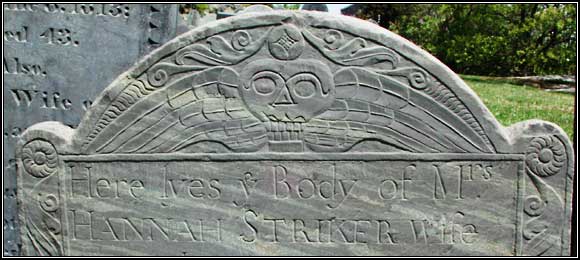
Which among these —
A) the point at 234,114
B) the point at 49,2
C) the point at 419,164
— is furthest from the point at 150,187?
the point at 49,2

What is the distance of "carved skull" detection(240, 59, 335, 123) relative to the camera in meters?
2.52

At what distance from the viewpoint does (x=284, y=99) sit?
100 inches

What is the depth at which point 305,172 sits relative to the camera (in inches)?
103

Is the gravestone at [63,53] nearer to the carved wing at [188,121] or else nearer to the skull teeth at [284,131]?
the carved wing at [188,121]

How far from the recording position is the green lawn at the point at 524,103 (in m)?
7.86

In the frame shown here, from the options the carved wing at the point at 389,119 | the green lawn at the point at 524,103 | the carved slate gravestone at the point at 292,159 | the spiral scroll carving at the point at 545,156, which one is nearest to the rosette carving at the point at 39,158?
the carved slate gravestone at the point at 292,159

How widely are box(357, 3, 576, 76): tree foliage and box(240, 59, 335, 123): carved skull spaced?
14.4 m

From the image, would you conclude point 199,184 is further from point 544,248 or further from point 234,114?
point 544,248

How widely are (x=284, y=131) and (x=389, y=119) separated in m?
0.48

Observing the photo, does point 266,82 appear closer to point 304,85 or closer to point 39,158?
point 304,85

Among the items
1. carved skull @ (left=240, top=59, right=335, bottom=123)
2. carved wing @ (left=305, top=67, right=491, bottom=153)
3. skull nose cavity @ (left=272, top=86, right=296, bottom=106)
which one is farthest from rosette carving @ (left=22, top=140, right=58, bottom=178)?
carved wing @ (left=305, top=67, right=491, bottom=153)

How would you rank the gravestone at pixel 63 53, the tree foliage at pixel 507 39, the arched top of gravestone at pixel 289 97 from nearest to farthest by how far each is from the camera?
1. the arched top of gravestone at pixel 289 97
2. the gravestone at pixel 63 53
3. the tree foliage at pixel 507 39

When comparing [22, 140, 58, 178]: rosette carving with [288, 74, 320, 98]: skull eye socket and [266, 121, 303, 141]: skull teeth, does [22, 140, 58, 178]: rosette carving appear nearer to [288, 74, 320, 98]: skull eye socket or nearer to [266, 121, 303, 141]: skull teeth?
[266, 121, 303, 141]: skull teeth

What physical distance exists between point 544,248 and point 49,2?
11.0ft
